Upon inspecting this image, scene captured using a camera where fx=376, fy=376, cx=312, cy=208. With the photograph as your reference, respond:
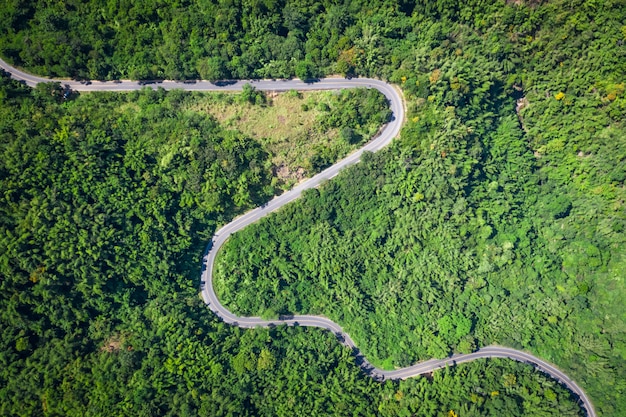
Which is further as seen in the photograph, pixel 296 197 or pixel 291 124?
pixel 296 197

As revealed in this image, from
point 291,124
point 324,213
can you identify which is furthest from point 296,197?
point 291,124

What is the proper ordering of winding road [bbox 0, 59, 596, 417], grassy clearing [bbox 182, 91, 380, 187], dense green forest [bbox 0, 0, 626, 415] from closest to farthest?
1. dense green forest [bbox 0, 0, 626, 415]
2. grassy clearing [bbox 182, 91, 380, 187]
3. winding road [bbox 0, 59, 596, 417]

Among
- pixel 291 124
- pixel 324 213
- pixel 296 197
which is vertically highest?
pixel 291 124

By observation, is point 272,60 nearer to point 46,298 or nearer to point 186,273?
point 186,273

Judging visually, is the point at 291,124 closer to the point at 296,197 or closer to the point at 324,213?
the point at 296,197

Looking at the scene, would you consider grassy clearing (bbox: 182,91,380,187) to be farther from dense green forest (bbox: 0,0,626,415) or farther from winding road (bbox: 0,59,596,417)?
dense green forest (bbox: 0,0,626,415)

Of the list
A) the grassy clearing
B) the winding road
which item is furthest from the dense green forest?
the grassy clearing

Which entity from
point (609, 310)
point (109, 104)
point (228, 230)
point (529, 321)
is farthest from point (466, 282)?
point (109, 104)
